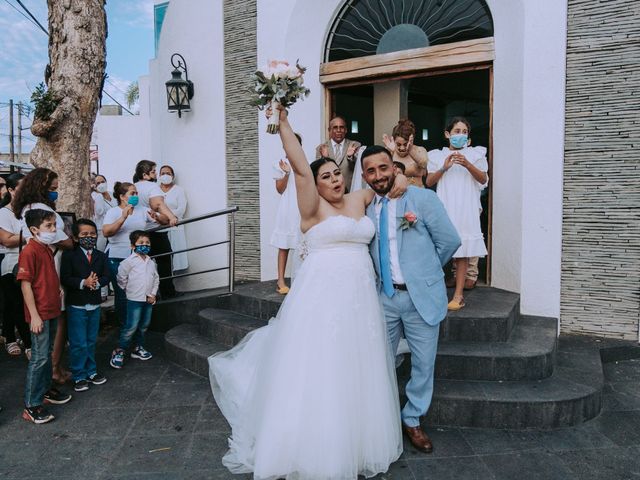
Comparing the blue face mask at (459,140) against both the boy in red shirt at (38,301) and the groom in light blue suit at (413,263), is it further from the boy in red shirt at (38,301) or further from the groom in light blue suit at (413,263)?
the boy in red shirt at (38,301)

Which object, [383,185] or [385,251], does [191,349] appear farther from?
[383,185]

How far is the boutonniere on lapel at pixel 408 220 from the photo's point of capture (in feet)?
10.8

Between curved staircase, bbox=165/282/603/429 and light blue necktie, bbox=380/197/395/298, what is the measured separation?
1030mm

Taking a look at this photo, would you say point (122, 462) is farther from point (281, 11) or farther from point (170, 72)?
point (170, 72)

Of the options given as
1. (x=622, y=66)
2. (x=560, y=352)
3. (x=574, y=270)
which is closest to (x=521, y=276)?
(x=574, y=270)

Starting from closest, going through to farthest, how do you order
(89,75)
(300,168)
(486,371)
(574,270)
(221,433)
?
(300,168) → (221,433) → (486,371) → (574,270) → (89,75)

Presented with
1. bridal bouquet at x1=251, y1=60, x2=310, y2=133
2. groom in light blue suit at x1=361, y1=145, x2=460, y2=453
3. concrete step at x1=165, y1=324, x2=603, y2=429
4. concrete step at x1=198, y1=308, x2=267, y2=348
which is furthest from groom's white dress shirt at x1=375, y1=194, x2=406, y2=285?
concrete step at x1=198, y1=308, x2=267, y2=348

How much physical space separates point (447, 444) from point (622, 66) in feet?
13.7

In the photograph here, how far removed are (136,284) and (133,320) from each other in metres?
0.39

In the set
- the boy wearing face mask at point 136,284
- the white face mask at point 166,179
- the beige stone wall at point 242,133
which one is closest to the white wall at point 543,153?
the beige stone wall at point 242,133

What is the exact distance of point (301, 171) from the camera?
3.02 m

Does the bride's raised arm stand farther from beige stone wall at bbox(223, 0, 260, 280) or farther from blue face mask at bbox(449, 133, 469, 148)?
beige stone wall at bbox(223, 0, 260, 280)

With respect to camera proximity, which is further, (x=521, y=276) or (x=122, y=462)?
(x=521, y=276)

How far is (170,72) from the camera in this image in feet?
26.2
